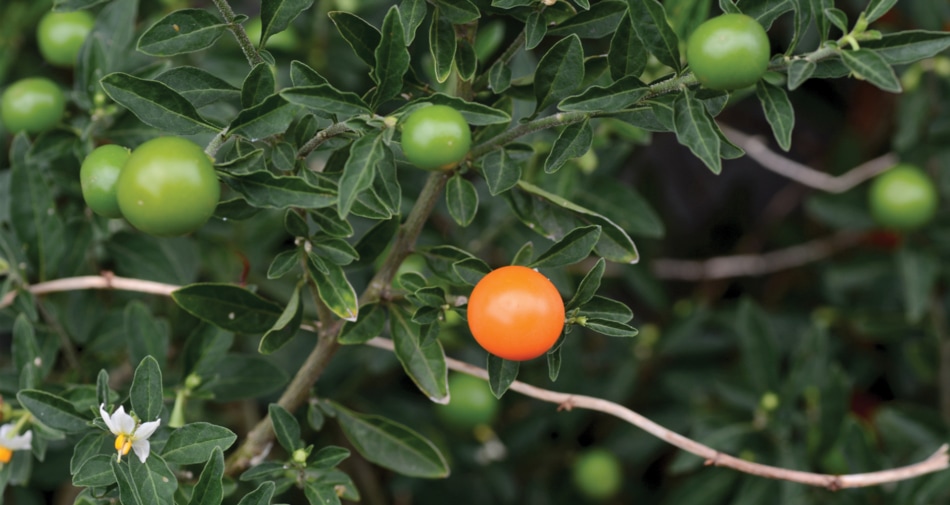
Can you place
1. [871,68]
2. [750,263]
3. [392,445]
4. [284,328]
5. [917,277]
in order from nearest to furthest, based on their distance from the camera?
1. [871,68]
2. [284,328]
3. [392,445]
4. [917,277]
5. [750,263]

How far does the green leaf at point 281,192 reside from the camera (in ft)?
2.54

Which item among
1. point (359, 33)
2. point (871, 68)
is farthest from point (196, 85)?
point (871, 68)

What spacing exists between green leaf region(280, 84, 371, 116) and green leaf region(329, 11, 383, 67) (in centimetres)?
6

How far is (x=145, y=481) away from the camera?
0.84m

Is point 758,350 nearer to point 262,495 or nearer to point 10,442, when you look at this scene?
point 262,495

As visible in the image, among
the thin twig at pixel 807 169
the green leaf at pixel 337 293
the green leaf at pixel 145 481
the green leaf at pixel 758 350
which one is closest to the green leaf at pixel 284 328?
the green leaf at pixel 337 293

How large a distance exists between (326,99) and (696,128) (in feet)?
1.02

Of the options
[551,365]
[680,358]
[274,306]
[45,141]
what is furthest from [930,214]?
[45,141]

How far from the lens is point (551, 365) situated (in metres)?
0.86

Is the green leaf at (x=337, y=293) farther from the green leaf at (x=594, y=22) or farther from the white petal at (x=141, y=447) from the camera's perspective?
the green leaf at (x=594, y=22)

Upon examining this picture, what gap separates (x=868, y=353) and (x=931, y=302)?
8.5 inches

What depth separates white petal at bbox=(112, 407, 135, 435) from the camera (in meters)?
0.84

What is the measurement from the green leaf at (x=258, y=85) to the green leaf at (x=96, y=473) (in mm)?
359

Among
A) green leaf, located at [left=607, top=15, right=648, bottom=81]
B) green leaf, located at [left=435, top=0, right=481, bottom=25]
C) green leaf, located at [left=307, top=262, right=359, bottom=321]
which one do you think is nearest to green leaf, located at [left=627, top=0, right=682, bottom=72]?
green leaf, located at [left=607, top=15, right=648, bottom=81]
